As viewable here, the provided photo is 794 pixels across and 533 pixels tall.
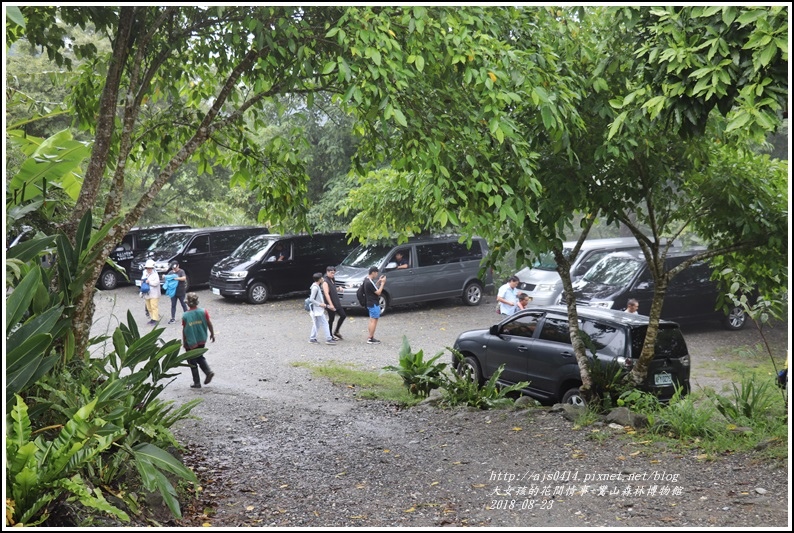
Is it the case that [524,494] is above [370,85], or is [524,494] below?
below

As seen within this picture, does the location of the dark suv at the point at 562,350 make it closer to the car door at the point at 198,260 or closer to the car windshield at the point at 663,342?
the car windshield at the point at 663,342

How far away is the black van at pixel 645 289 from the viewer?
58.9ft

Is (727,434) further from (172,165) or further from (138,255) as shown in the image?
(138,255)

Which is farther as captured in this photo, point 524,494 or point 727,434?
point 727,434

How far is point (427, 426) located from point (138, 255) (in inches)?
682

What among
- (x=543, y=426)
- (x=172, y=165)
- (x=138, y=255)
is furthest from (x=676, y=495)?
(x=138, y=255)

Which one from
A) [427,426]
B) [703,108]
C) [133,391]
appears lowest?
[427,426]

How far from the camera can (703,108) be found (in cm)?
652

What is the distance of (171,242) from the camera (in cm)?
2470

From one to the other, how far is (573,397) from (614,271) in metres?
8.22

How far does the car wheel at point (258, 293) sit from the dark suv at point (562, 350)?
416 inches

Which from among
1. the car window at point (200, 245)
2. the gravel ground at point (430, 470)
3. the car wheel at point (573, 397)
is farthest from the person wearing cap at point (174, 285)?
the car wheel at point (573, 397)

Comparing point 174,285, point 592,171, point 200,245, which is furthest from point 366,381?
point 200,245

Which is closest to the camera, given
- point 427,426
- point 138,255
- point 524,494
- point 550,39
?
Result: point 524,494
